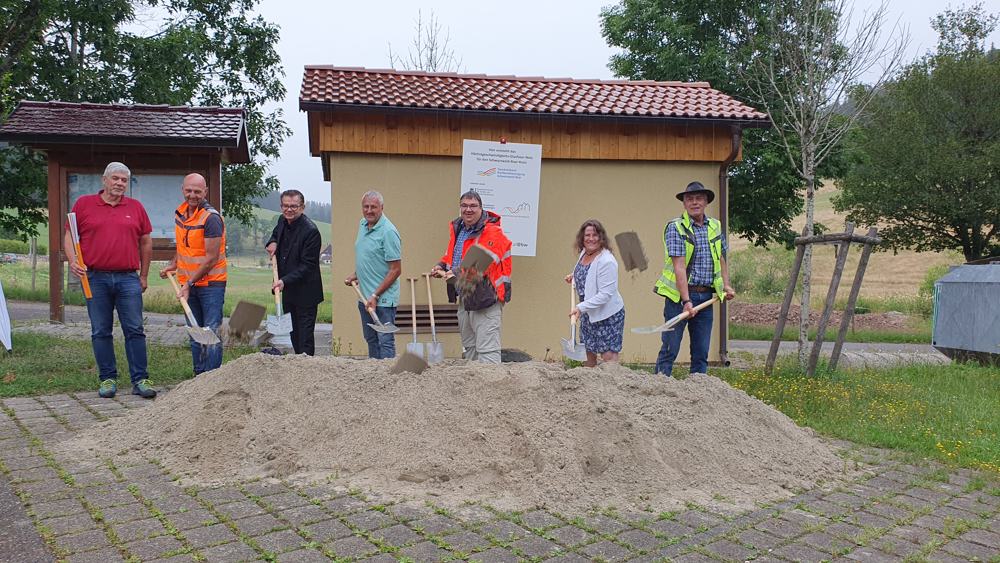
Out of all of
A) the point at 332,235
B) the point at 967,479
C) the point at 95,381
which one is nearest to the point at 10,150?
the point at 332,235

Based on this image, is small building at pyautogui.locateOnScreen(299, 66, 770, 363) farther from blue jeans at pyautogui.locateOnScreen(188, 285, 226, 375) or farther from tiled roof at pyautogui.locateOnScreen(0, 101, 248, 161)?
blue jeans at pyautogui.locateOnScreen(188, 285, 226, 375)

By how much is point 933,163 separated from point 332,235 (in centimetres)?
2005

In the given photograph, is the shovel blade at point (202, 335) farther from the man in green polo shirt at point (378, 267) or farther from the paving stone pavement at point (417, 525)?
the paving stone pavement at point (417, 525)

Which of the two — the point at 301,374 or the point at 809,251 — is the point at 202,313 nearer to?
the point at 301,374

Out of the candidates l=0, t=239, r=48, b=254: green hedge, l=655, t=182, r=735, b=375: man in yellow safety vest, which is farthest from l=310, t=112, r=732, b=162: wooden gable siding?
l=0, t=239, r=48, b=254: green hedge

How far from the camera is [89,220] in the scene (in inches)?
237

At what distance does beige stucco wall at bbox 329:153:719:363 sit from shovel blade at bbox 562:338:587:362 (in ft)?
10.4

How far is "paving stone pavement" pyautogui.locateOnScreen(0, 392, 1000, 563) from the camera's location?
3.15 meters

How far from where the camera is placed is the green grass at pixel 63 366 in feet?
21.4

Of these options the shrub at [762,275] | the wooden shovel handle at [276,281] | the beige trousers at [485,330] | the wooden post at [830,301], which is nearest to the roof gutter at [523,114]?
the wooden post at [830,301]

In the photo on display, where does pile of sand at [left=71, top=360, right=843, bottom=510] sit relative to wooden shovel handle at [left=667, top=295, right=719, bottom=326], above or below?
below

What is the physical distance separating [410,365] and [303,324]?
6.24ft

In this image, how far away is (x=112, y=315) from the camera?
621 cm

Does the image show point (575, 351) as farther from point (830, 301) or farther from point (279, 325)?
point (830, 301)
